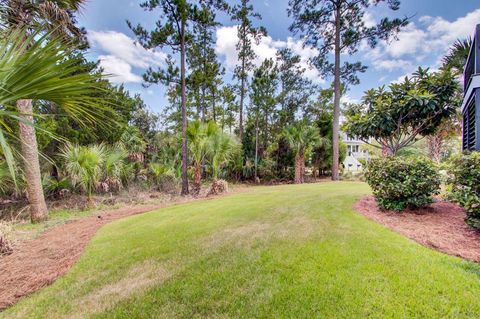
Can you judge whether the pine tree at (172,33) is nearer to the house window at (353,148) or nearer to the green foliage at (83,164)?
the green foliage at (83,164)

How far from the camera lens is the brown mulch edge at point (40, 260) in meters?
2.69

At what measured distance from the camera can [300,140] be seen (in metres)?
14.4

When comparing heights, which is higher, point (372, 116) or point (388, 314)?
point (372, 116)

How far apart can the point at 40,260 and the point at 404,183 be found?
692 centimetres

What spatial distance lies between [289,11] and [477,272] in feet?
56.8

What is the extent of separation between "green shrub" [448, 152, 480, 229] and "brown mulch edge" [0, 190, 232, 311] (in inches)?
243

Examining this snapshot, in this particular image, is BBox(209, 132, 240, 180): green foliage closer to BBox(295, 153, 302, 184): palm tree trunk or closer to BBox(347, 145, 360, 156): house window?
BBox(295, 153, 302, 184): palm tree trunk

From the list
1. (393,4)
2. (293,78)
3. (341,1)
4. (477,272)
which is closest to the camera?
(477,272)

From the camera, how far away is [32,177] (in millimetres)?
6266

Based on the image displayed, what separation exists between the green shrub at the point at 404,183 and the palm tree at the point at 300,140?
930 centimetres

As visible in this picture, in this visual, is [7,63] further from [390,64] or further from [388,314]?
[390,64]

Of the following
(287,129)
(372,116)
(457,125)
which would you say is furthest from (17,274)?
(457,125)

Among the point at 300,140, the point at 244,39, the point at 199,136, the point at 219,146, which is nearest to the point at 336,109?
the point at 300,140

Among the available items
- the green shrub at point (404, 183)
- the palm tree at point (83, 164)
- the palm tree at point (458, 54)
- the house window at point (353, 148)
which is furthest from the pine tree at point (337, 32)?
the house window at point (353, 148)
